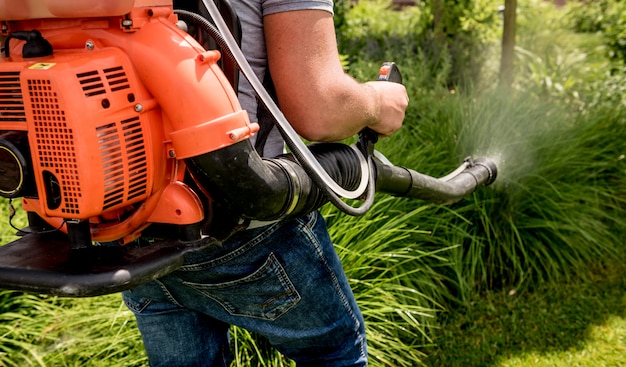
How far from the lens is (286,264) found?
4.83 ft

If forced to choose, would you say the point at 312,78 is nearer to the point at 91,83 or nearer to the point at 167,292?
the point at 91,83

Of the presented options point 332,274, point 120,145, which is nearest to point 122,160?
point 120,145

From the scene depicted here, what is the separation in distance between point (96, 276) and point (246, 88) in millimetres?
518

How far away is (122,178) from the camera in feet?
3.59

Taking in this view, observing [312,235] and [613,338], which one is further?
[613,338]

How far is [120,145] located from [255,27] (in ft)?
1.32

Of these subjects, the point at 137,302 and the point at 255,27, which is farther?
the point at 137,302

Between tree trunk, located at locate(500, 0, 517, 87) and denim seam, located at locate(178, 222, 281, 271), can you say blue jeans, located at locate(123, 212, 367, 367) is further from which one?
tree trunk, located at locate(500, 0, 517, 87)

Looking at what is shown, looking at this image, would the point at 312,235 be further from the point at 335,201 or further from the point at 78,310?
the point at 78,310

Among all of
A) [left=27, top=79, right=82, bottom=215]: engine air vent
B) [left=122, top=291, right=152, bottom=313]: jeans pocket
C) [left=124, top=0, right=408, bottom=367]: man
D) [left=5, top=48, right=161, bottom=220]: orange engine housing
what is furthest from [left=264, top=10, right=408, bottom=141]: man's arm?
[left=122, top=291, right=152, bottom=313]: jeans pocket

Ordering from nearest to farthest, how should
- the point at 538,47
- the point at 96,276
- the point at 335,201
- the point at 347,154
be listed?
1. the point at 96,276
2. the point at 335,201
3. the point at 347,154
4. the point at 538,47

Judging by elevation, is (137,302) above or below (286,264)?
below

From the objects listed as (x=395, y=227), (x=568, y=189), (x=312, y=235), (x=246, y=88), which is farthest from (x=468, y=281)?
(x=246, y=88)

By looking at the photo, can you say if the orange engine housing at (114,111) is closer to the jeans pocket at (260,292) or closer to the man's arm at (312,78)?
the man's arm at (312,78)
